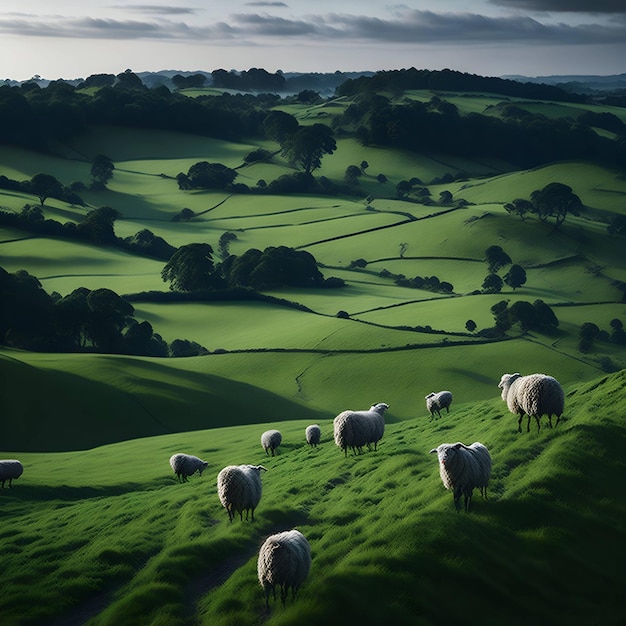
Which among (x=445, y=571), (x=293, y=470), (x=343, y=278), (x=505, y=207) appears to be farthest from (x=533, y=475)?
(x=505, y=207)

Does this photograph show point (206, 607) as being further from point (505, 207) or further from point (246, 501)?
point (505, 207)

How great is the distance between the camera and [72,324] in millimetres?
95625

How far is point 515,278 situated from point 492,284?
371cm

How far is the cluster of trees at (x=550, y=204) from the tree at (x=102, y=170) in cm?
8699

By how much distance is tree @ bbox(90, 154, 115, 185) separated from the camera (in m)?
192

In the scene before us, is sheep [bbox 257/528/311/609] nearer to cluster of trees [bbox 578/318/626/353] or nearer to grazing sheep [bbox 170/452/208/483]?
grazing sheep [bbox 170/452/208/483]

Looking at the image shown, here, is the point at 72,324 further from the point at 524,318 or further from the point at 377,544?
the point at 377,544

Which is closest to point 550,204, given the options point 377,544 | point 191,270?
point 191,270

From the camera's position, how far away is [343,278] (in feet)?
431

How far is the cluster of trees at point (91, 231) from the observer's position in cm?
14125

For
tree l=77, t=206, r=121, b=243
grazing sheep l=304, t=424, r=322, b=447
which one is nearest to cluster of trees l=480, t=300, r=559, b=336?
grazing sheep l=304, t=424, r=322, b=447

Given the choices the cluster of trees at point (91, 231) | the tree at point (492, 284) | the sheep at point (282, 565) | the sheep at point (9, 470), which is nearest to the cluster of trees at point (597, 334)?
the tree at point (492, 284)

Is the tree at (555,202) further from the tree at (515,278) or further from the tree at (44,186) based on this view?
the tree at (44,186)

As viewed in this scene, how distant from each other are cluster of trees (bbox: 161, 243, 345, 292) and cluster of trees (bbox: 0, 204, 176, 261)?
624 inches
